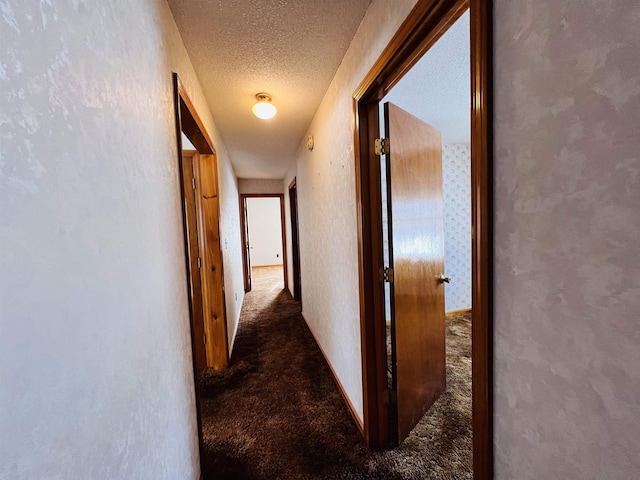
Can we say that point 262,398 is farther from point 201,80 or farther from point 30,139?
point 201,80

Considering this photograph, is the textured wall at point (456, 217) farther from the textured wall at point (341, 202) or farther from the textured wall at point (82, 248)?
the textured wall at point (82, 248)

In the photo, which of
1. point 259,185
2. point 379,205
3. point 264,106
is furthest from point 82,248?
point 259,185

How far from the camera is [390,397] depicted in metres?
1.47

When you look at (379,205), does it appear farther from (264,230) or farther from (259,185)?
(264,230)

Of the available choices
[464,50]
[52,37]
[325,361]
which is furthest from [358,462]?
[464,50]

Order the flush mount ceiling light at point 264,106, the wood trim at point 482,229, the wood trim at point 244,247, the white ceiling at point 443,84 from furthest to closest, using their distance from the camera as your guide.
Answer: the wood trim at point 244,247 < the flush mount ceiling light at point 264,106 < the white ceiling at point 443,84 < the wood trim at point 482,229

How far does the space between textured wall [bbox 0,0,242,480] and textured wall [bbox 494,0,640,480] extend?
3.03ft

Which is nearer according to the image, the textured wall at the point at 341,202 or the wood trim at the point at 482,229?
the wood trim at the point at 482,229

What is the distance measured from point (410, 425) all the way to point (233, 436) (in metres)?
1.09

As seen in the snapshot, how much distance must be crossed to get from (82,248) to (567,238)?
0.96 m

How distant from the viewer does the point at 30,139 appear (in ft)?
1.33

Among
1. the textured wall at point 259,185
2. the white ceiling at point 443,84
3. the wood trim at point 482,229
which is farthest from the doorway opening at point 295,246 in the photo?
the wood trim at point 482,229

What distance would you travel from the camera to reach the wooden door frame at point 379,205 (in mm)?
644

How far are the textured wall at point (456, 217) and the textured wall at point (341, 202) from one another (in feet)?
6.17
